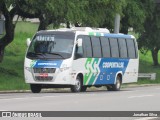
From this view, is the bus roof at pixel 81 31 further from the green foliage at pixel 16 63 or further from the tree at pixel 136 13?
the tree at pixel 136 13

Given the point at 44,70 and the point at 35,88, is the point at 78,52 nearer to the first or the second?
the point at 44,70

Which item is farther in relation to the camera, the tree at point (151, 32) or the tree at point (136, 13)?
the tree at point (151, 32)

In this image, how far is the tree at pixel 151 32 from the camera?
1984 inches

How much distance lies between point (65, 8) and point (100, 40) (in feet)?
14.4

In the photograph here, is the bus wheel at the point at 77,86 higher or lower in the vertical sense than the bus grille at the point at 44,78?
lower

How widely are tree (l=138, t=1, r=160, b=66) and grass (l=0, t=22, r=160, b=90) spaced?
3017 mm

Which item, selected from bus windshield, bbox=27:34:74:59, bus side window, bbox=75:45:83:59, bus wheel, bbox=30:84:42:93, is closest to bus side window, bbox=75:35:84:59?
bus side window, bbox=75:45:83:59

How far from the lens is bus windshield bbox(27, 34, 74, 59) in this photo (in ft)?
92.7

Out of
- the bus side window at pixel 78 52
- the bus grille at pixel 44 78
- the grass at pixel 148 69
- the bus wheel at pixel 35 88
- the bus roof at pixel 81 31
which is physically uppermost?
the bus roof at pixel 81 31

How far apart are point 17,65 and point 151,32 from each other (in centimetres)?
1346

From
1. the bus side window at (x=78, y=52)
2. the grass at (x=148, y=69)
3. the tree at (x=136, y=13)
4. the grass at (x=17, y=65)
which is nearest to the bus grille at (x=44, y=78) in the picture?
the bus side window at (x=78, y=52)

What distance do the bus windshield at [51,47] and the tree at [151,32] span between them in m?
21.6

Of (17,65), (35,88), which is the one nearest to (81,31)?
(35,88)

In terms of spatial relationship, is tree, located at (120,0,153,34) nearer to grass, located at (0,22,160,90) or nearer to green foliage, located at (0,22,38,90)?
grass, located at (0,22,160,90)
